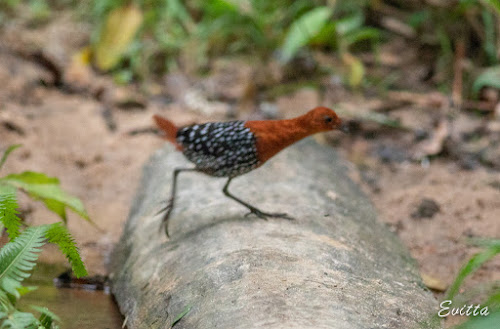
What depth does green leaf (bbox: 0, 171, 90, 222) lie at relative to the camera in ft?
10.8

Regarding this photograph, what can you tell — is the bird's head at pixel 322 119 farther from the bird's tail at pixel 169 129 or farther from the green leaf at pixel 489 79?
the green leaf at pixel 489 79

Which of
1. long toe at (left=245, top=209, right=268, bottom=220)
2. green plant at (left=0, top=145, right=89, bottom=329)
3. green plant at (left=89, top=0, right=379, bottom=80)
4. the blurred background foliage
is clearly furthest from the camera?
green plant at (left=89, top=0, right=379, bottom=80)

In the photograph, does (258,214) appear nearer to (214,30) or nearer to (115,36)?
(214,30)

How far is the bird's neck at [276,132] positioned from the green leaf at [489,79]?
3.08 meters

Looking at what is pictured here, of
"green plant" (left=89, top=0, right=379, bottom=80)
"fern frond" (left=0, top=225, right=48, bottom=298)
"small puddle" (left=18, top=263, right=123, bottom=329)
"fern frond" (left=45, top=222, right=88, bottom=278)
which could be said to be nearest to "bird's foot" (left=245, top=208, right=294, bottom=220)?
"small puddle" (left=18, top=263, right=123, bottom=329)

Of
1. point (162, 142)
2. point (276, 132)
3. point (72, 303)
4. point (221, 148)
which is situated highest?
point (276, 132)

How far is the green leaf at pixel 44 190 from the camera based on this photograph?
10.8 feet

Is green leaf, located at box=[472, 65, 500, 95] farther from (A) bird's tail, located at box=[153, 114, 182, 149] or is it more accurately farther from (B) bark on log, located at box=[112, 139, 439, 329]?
(A) bird's tail, located at box=[153, 114, 182, 149]

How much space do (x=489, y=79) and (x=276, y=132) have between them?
3.27 meters

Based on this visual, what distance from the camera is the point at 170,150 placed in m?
4.62

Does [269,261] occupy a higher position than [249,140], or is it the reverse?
[249,140]

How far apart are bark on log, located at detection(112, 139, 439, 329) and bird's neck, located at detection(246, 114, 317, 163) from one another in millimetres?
359

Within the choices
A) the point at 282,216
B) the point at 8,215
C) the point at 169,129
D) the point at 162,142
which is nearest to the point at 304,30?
the point at 162,142

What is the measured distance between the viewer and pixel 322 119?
10.6 feet
